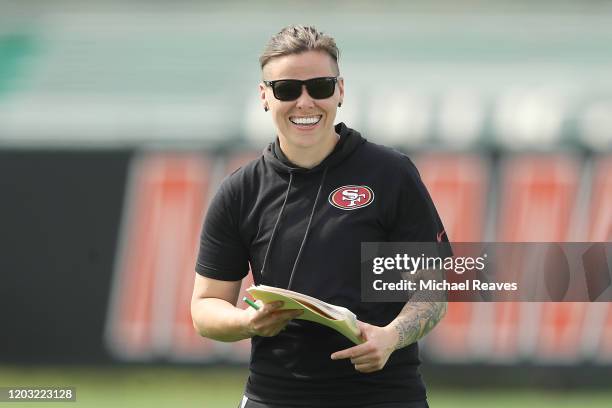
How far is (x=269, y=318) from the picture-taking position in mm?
3287

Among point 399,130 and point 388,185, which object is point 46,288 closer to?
point 399,130

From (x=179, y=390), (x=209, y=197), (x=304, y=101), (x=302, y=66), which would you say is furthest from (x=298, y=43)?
(x=209, y=197)

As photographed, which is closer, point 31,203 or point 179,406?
point 179,406

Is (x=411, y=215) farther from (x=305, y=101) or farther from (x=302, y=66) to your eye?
(x=302, y=66)

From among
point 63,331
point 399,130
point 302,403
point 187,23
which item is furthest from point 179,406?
point 302,403

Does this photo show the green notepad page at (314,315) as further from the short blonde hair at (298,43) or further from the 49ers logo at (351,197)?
the short blonde hair at (298,43)

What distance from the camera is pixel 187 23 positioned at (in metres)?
11.8

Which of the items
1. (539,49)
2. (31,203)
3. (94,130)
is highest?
(539,49)

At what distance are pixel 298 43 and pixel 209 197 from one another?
6.61 meters

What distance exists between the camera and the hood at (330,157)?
11.8 feet

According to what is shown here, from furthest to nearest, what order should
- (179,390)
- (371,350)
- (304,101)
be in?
(179,390) < (304,101) < (371,350)

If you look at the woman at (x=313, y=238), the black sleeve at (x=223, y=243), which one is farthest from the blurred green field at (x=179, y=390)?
the woman at (x=313, y=238)

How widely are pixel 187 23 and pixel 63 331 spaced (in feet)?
12.3

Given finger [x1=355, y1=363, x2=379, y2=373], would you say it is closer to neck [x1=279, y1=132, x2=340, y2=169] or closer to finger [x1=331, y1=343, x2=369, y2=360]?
finger [x1=331, y1=343, x2=369, y2=360]
